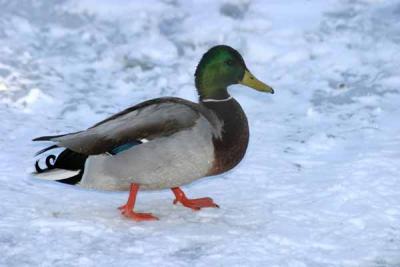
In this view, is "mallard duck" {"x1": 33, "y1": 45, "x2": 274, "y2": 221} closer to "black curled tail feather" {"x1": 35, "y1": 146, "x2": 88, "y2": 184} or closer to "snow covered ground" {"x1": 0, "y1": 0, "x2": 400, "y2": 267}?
"black curled tail feather" {"x1": 35, "y1": 146, "x2": 88, "y2": 184}

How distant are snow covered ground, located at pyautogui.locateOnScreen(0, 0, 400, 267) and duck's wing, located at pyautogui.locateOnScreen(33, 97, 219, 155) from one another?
0.40 metres

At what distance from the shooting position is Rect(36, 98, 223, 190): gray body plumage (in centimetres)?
466

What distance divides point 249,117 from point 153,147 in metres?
2.12

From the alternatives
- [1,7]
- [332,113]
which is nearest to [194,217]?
[332,113]

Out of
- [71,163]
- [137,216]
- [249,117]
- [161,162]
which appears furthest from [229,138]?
[249,117]

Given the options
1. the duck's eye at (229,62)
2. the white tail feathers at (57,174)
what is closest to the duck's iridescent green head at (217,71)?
the duck's eye at (229,62)

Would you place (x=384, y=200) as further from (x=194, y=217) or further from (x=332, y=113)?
(x=332, y=113)

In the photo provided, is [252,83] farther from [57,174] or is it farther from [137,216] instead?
[57,174]

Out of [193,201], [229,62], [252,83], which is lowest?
[193,201]

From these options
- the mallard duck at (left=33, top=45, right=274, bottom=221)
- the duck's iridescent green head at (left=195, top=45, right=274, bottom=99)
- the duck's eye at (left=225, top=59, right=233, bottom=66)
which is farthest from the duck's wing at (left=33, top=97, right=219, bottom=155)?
the duck's eye at (left=225, top=59, right=233, bottom=66)

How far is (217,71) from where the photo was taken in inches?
196

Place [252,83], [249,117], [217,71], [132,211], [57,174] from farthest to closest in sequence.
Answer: [249,117] → [252,83] → [217,71] → [132,211] → [57,174]

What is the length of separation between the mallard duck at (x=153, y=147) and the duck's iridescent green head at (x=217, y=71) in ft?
0.26

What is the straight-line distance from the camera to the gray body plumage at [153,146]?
4664mm
